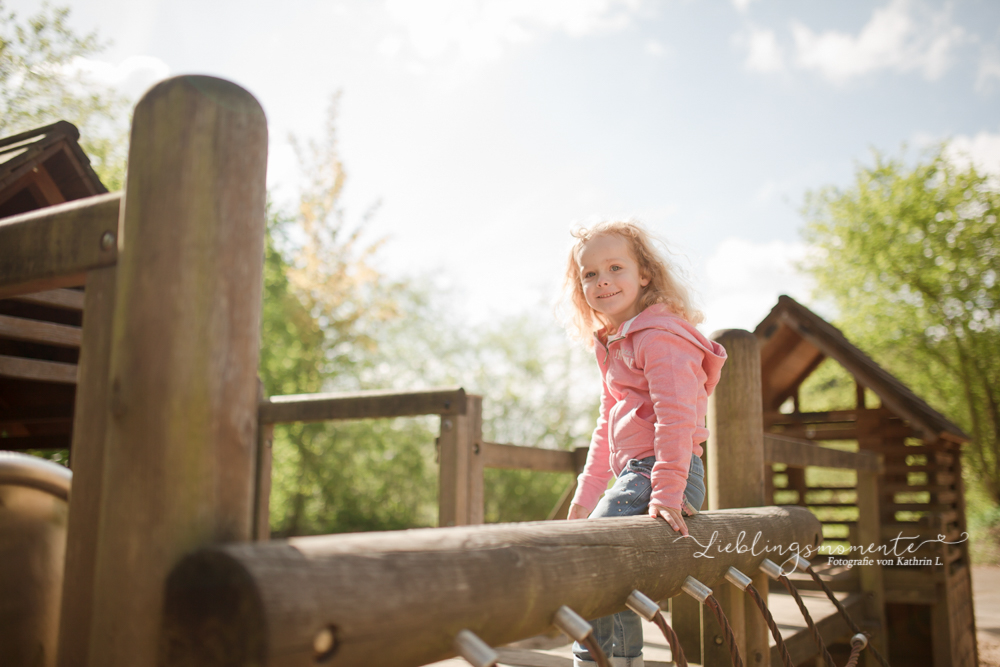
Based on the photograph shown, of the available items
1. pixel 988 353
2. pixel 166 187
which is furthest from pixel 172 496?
pixel 988 353

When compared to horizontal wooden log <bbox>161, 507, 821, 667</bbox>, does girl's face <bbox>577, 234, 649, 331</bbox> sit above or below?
above

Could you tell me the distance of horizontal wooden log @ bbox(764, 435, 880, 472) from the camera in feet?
10.5

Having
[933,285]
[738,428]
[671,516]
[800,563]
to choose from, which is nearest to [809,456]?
[738,428]

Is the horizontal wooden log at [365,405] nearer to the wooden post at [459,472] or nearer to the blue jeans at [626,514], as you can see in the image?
the wooden post at [459,472]

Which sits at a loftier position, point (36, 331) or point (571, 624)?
point (36, 331)

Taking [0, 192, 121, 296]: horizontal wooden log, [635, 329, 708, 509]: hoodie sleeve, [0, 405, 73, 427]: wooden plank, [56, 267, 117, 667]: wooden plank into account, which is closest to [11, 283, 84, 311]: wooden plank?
[0, 405, 73, 427]: wooden plank

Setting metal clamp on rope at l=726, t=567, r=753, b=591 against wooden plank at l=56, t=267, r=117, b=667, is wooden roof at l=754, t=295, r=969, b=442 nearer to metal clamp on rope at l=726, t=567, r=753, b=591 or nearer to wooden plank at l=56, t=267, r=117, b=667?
metal clamp on rope at l=726, t=567, r=753, b=591

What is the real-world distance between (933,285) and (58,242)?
1886 centimetres

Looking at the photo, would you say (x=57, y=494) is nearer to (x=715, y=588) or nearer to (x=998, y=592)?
(x=715, y=588)

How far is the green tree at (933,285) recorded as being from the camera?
52.7 feet

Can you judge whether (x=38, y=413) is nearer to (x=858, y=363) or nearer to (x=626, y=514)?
(x=626, y=514)

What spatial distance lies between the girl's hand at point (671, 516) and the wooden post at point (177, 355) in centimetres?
115

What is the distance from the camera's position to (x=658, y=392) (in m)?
2.04

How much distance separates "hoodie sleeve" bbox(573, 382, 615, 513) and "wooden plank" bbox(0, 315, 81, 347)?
302 cm
